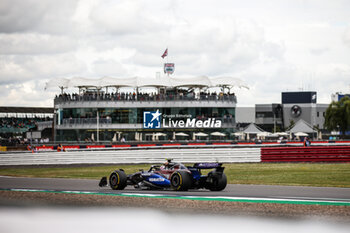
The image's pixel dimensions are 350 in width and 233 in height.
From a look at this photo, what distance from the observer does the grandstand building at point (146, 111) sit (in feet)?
226

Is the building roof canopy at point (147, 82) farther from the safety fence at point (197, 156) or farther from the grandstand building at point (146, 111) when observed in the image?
the safety fence at point (197, 156)

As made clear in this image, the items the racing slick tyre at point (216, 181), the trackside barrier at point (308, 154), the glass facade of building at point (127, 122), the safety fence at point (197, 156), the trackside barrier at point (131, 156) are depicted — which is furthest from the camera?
the glass facade of building at point (127, 122)

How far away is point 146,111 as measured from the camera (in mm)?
69688

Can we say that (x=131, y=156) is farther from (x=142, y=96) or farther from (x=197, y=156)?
(x=142, y=96)

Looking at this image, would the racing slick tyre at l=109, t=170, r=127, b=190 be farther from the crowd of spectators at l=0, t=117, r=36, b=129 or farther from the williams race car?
the crowd of spectators at l=0, t=117, r=36, b=129

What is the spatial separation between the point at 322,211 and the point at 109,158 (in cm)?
2362

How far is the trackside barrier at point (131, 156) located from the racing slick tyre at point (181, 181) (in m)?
16.4

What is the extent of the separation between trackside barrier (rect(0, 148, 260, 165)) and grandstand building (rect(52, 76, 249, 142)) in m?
34.6

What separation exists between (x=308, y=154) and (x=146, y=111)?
1632 inches

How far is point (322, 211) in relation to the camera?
11.0 metres

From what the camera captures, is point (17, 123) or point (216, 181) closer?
point (216, 181)

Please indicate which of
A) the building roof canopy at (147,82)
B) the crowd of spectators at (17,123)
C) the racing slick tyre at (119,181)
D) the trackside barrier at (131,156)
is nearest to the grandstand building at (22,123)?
the crowd of spectators at (17,123)

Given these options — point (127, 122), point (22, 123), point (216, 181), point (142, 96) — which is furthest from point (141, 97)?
point (216, 181)

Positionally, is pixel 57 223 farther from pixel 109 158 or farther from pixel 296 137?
pixel 296 137
